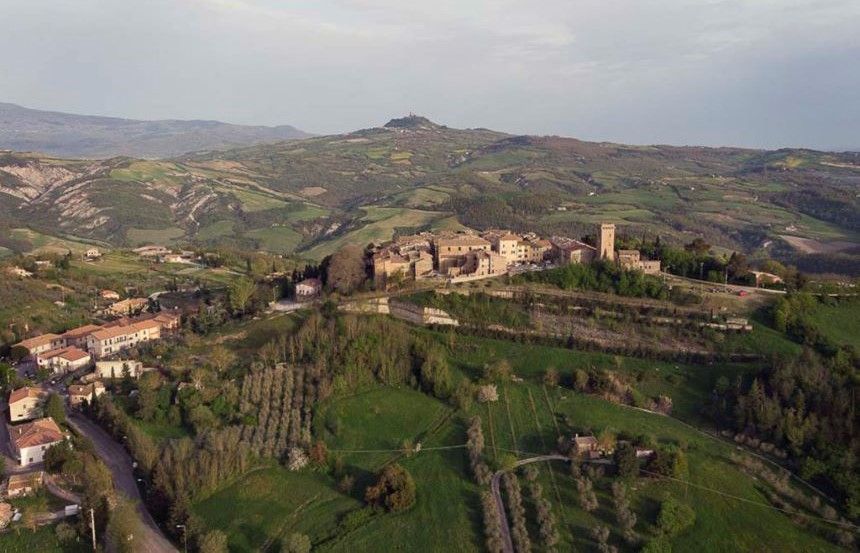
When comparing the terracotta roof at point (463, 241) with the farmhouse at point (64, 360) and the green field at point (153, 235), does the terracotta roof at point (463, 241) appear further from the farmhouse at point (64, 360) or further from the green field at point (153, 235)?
the green field at point (153, 235)

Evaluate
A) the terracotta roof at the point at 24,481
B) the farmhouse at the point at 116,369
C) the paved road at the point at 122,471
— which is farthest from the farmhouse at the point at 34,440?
the farmhouse at the point at 116,369

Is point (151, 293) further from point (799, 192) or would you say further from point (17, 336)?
point (799, 192)

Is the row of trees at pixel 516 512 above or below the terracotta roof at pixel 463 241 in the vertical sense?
below

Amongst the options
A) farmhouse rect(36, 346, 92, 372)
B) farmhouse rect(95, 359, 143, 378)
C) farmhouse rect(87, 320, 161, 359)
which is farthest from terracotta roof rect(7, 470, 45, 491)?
farmhouse rect(87, 320, 161, 359)

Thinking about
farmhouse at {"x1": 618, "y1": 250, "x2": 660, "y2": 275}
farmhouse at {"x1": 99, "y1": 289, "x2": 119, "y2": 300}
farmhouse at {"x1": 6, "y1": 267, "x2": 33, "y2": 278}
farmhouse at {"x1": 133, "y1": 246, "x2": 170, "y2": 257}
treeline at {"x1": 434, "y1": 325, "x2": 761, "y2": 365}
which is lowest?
farmhouse at {"x1": 99, "y1": 289, "x2": 119, "y2": 300}

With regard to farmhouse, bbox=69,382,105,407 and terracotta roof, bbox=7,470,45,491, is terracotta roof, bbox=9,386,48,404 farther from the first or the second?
terracotta roof, bbox=7,470,45,491

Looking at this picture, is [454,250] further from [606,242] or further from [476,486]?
[476,486]
